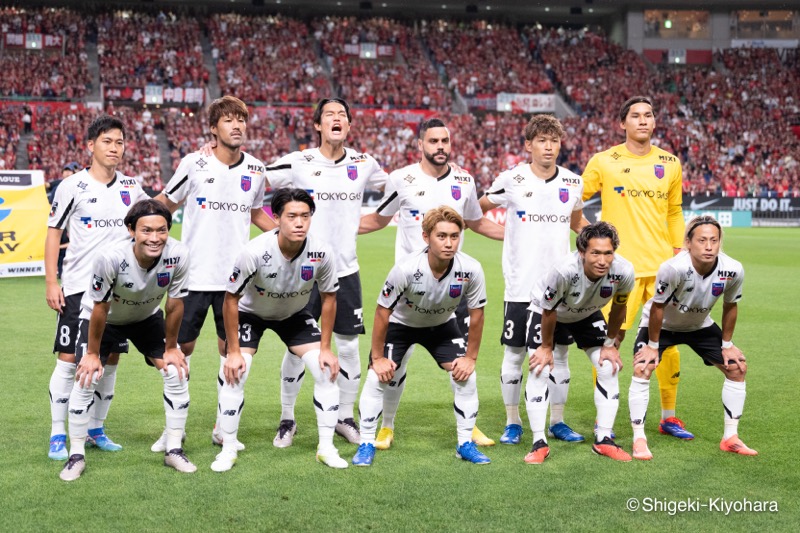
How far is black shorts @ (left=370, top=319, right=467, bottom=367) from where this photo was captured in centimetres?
618

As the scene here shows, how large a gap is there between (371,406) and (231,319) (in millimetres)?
1184

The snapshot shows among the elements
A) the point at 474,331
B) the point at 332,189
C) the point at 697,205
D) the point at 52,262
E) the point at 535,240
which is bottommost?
the point at 474,331

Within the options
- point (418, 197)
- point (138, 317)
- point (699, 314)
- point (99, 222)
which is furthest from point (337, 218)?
point (699, 314)

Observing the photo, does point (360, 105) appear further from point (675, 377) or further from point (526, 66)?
point (675, 377)

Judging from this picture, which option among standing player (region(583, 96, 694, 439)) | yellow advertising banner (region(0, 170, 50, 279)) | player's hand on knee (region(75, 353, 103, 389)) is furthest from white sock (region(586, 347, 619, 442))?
yellow advertising banner (region(0, 170, 50, 279))

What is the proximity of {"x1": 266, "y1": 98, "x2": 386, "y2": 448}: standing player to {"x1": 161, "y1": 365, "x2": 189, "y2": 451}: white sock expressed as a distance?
0.89m

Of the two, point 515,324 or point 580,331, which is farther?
point 515,324

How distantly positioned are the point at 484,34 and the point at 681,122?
14.0m

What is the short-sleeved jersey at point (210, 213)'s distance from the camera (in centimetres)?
629

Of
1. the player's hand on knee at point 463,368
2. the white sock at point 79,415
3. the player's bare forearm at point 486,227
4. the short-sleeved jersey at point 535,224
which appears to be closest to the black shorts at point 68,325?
the white sock at point 79,415

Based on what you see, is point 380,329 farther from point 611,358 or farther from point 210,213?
point 611,358

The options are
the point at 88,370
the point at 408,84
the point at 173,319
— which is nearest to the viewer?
the point at 88,370

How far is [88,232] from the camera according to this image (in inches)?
245

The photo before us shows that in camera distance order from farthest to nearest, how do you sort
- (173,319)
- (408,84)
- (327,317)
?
(408,84) → (327,317) → (173,319)
